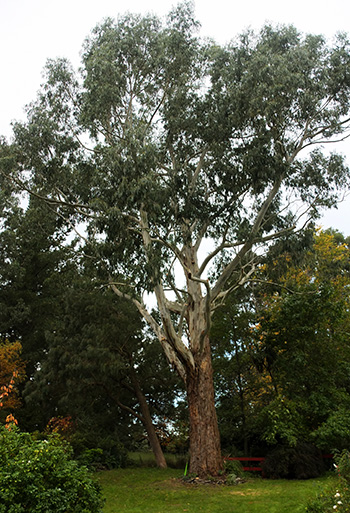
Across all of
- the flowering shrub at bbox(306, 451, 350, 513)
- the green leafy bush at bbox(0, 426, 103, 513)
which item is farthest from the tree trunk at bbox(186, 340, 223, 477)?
the green leafy bush at bbox(0, 426, 103, 513)

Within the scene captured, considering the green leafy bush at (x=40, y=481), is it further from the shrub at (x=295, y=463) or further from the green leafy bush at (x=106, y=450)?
the green leafy bush at (x=106, y=450)

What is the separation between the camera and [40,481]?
427 cm

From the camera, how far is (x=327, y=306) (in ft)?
41.3

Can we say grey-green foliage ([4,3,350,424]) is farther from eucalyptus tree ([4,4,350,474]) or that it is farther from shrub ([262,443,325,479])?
shrub ([262,443,325,479])

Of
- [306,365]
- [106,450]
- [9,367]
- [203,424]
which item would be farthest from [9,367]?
[306,365]

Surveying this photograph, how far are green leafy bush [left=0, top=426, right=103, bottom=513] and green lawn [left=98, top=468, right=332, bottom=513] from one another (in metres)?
3.73

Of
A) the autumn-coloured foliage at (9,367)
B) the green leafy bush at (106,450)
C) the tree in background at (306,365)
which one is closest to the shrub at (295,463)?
the tree in background at (306,365)

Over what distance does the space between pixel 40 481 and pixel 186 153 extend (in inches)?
394

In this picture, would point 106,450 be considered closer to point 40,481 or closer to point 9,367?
point 9,367

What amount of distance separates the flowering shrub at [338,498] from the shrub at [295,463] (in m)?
5.51

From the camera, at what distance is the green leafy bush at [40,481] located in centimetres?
406

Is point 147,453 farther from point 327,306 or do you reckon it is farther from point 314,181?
point 314,181

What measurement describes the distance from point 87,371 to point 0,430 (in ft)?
31.7

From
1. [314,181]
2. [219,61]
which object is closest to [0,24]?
[219,61]
